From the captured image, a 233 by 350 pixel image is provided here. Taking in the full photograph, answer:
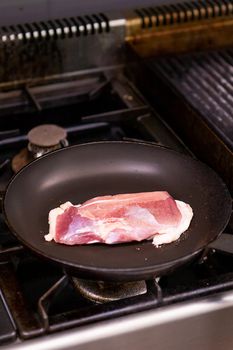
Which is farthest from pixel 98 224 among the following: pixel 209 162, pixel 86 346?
pixel 209 162

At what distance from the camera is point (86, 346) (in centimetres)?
87

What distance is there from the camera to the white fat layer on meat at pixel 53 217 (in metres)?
0.96

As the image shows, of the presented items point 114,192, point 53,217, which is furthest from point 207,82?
Result: point 53,217

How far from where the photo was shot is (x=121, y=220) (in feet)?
3.23

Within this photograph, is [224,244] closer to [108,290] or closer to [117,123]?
[108,290]

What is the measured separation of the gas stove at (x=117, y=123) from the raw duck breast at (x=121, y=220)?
0.06 meters

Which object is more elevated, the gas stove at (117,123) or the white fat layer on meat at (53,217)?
the white fat layer on meat at (53,217)

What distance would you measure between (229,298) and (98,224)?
0.68ft

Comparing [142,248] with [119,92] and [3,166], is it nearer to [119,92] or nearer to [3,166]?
[3,166]

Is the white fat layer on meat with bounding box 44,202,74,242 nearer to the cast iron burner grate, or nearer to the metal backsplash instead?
the cast iron burner grate

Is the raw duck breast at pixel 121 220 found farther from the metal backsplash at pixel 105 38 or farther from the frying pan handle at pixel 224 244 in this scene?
the metal backsplash at pixel 105 38

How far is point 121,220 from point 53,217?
0.32 feet

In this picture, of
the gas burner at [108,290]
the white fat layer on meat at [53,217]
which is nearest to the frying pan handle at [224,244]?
the gas burner at [108,290]

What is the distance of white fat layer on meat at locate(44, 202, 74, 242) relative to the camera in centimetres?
96
